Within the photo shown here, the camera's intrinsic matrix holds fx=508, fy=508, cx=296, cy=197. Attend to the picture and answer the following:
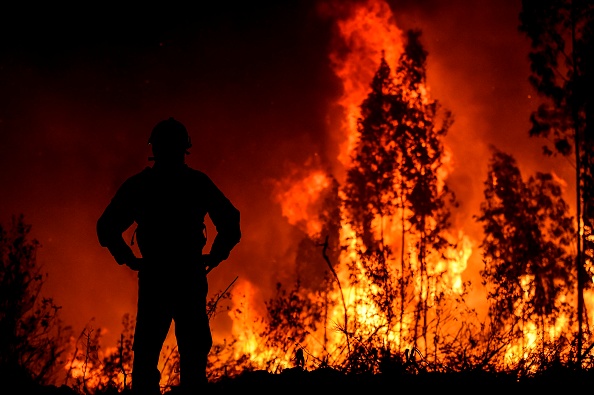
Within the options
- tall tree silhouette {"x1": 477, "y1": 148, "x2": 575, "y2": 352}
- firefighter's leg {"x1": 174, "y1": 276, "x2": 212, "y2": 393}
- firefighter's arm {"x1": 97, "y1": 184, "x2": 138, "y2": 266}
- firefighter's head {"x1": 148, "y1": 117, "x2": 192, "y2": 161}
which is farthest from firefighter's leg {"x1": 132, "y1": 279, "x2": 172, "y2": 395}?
tall tree silhouette {"x1": 477, "y1": 148, "x2": 575, "y2": 352}

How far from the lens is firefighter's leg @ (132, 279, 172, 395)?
161 inches

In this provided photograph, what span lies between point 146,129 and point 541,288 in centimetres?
2729

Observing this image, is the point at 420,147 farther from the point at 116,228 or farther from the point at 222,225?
the point at 116,228

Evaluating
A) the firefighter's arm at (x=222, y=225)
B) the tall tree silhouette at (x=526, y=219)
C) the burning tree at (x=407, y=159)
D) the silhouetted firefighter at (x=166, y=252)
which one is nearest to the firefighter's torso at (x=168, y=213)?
the silhouetted firefighter at (x=166, y=252)

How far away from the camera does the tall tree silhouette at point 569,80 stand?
19.6 m

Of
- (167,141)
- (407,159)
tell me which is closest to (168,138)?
(167,141)

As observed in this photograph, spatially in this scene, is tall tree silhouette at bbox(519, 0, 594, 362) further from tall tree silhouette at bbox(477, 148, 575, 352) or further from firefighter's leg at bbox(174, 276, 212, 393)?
firefighter's leg at bbox(174, 276, 212, 393)

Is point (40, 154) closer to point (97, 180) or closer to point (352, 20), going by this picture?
point (97, 180)

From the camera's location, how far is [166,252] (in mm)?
4145

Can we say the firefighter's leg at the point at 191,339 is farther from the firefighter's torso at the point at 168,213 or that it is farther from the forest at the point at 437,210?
the forest at the point at 437,210

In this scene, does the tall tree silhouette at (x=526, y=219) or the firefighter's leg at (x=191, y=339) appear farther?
the tall tree silhouette at (x=526, y=219)

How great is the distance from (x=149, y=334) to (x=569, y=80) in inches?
813

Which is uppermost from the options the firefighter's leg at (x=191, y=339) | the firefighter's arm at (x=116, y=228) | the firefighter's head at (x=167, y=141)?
the firefighter's head at (x=167, y=141)

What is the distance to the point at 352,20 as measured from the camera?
3173 centimetres
